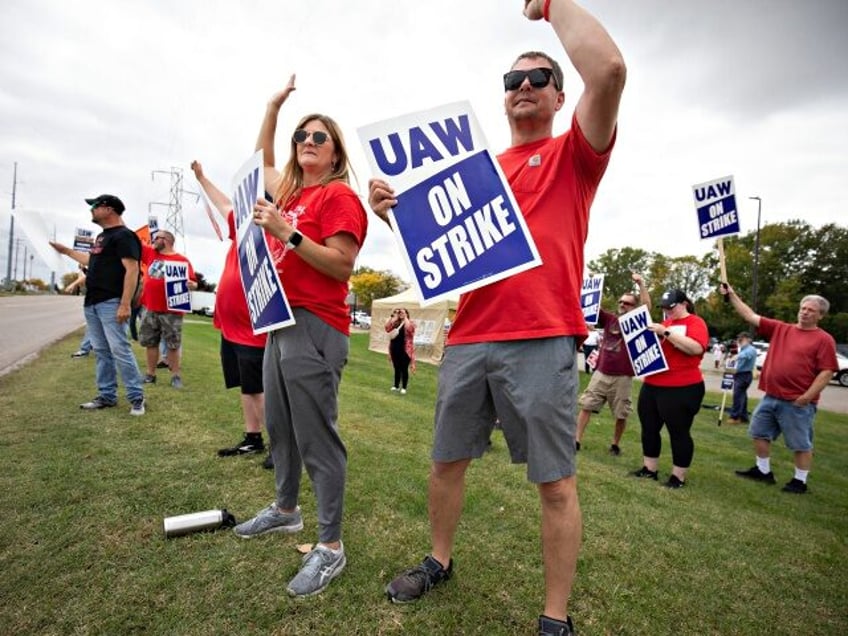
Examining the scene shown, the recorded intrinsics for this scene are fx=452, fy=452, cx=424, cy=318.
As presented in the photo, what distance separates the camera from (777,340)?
5457mm

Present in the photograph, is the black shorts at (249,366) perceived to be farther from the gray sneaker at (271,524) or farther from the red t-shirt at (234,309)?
the gray sneaker at (271,524)

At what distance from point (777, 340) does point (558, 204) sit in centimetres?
516

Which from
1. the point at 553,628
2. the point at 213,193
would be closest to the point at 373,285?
the point at 213,193

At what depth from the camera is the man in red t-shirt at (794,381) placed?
5.09m

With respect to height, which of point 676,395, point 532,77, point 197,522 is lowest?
point 197,522

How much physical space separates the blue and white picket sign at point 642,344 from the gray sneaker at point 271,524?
4.06 meters

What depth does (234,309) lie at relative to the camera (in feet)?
12.3

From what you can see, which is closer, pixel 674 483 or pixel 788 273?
pixel 674 483

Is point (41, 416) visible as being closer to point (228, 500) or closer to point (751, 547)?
point (228, 500)

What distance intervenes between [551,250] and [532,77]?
2.55 ft

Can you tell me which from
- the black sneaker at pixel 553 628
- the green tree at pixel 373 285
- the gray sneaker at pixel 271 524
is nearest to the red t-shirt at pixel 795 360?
the black sneaker at pixel 553 628

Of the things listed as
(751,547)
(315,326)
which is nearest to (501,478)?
(751,547)

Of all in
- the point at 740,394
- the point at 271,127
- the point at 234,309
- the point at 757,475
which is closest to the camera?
the point at 271,127

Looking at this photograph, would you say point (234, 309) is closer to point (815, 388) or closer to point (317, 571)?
point (317, 571)
